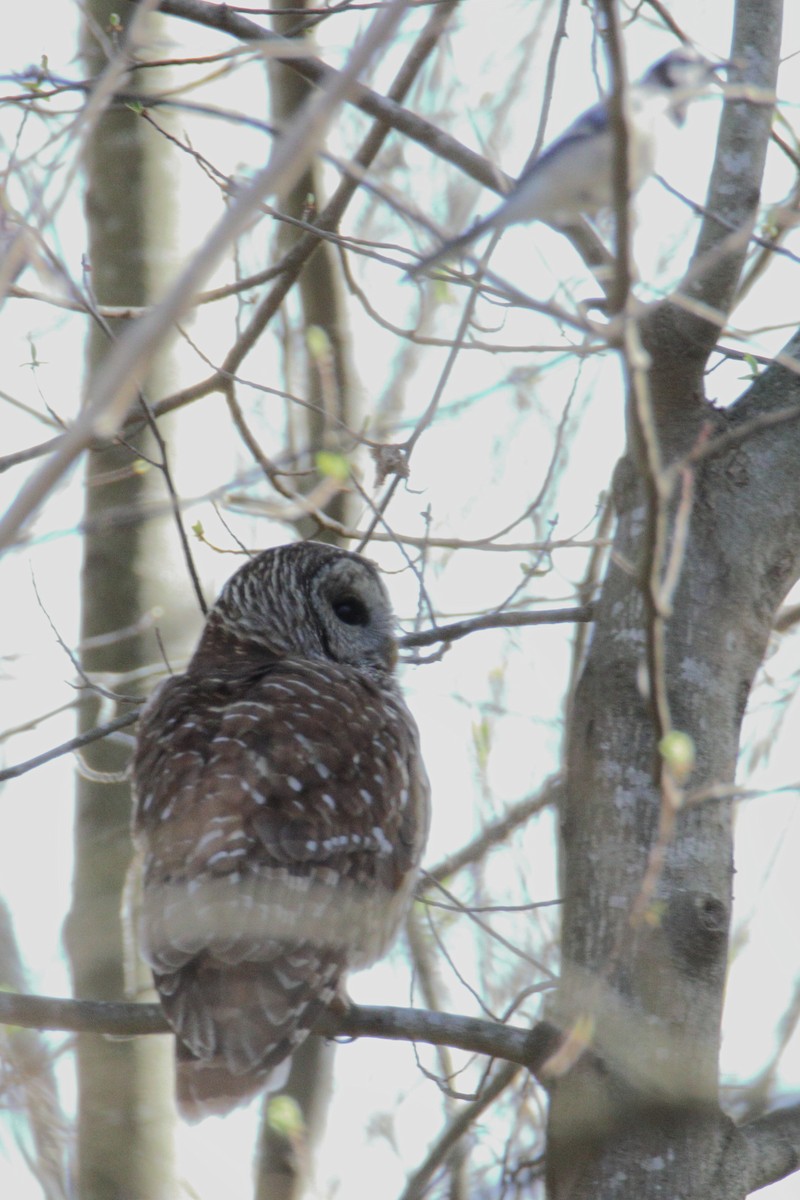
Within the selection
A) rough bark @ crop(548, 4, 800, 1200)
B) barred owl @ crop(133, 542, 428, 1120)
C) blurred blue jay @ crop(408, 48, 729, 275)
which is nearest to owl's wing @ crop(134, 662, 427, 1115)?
barred owl @ crop(133, 542, 428, 1120)

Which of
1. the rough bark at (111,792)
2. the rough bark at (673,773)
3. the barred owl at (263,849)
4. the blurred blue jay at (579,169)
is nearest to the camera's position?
the rough bark at (673,773)

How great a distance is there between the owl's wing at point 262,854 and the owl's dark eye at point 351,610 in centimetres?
83

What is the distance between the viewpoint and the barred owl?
2.89 metres

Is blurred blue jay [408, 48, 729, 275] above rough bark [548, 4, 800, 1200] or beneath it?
above

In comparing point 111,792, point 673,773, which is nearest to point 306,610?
point 111,792

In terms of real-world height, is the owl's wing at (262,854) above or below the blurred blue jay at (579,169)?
below

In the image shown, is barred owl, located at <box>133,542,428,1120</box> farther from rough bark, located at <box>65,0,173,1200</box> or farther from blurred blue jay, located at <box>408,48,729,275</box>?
blurred blue jay, located at <box>408,48,729,275</box>

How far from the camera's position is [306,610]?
4336 millimetres

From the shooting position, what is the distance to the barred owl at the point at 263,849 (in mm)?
2893

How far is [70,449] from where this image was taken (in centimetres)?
112

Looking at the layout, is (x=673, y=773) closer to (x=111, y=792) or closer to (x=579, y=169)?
(x=579, y=169)

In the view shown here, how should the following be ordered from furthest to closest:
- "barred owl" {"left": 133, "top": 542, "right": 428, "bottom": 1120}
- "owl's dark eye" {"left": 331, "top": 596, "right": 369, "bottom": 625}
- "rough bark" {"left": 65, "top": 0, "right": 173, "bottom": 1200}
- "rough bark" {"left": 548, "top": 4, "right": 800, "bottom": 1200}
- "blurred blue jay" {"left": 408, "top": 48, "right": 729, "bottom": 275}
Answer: "owl's dark eye" {"left": 331, "top": 596, "right": 369, "bottom": 625} → "rough bark" {"left": 65, "top": 0, "right": 173, "bottom": 1200} → "barred owl" {"left": 133, "top": 542, "right": 428, "bottom": 1120} → "blurred blue jay" {"left": 408, "top": 48, "right": 729, "bottom": 275} → "rough bark" {"left": 548, "top": 4, "right": 800, "bottom": 1200}

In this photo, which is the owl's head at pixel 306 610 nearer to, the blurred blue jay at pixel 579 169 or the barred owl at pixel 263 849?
the barred owl at pixel 263 849

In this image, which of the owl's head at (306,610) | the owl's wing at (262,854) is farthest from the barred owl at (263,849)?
the owl's head at (306,610)
